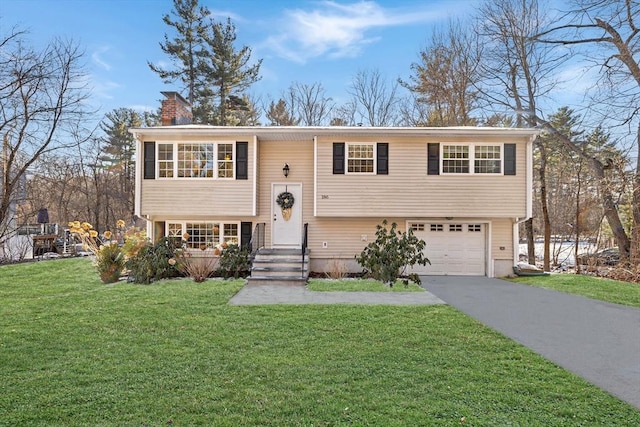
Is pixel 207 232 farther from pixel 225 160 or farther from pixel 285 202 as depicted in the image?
pixel 285 202

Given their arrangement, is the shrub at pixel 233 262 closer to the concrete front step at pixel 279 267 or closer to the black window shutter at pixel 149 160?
the concrete front step at pixel 279 267

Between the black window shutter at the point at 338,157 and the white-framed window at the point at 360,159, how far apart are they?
0.65 feet

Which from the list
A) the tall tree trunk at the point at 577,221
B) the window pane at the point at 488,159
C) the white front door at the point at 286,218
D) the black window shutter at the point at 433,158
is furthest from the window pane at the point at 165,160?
the tall tree trunk at the point at 577,221

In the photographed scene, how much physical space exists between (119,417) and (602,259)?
16329 millimetres

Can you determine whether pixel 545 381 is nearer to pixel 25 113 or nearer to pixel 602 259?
pixel 602 259

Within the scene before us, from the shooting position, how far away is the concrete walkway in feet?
24.9

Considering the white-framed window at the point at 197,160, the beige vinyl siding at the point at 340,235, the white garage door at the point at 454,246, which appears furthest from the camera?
the white garage door at the point at 454,246

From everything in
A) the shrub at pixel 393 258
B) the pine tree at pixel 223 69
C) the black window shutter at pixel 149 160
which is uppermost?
the pine tree at pixel 223 69

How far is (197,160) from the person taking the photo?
11.6 metres

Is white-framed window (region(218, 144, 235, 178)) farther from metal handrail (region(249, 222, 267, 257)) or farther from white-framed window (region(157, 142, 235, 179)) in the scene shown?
metal handrail (region(249, 222, 267, 257))

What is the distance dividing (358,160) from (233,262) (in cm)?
511

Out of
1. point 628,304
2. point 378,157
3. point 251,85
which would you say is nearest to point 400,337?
point 628,304

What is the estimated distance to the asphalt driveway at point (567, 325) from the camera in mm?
4188

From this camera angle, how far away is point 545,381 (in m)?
3.83
